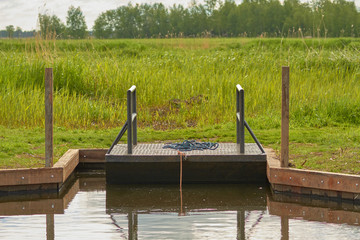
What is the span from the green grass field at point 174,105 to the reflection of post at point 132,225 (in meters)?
2.73

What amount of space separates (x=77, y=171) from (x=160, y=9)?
103 meters

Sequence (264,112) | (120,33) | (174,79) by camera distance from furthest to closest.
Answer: (120,33), (174,79), (264,112)

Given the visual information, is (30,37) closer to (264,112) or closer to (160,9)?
(264,112)

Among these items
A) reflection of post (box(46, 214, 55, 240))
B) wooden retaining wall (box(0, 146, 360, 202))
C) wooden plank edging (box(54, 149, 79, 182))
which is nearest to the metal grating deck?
wooden retaining wall (box(0, 146, 360, 202))

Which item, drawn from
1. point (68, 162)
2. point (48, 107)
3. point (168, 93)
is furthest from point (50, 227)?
point (168, 93)

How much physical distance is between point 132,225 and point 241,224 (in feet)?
4.09

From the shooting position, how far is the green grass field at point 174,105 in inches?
476

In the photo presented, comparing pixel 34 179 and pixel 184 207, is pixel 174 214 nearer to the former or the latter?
pixel 184 207

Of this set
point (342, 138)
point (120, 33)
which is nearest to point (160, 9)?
point (120, 33)

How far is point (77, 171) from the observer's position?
37.1ft

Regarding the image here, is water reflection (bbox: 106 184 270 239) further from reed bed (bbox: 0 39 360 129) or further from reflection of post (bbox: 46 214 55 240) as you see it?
reed bed (bbox: 0 39 360 129)

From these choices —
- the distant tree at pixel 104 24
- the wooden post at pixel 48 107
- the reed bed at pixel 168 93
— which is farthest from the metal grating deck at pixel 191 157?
the distant tree at pixel 104 24

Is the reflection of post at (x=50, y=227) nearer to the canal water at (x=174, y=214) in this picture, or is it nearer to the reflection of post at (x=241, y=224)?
the canal water at (x=174, y=214)

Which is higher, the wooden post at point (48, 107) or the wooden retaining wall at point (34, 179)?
the wooden post at point (48, 107)
